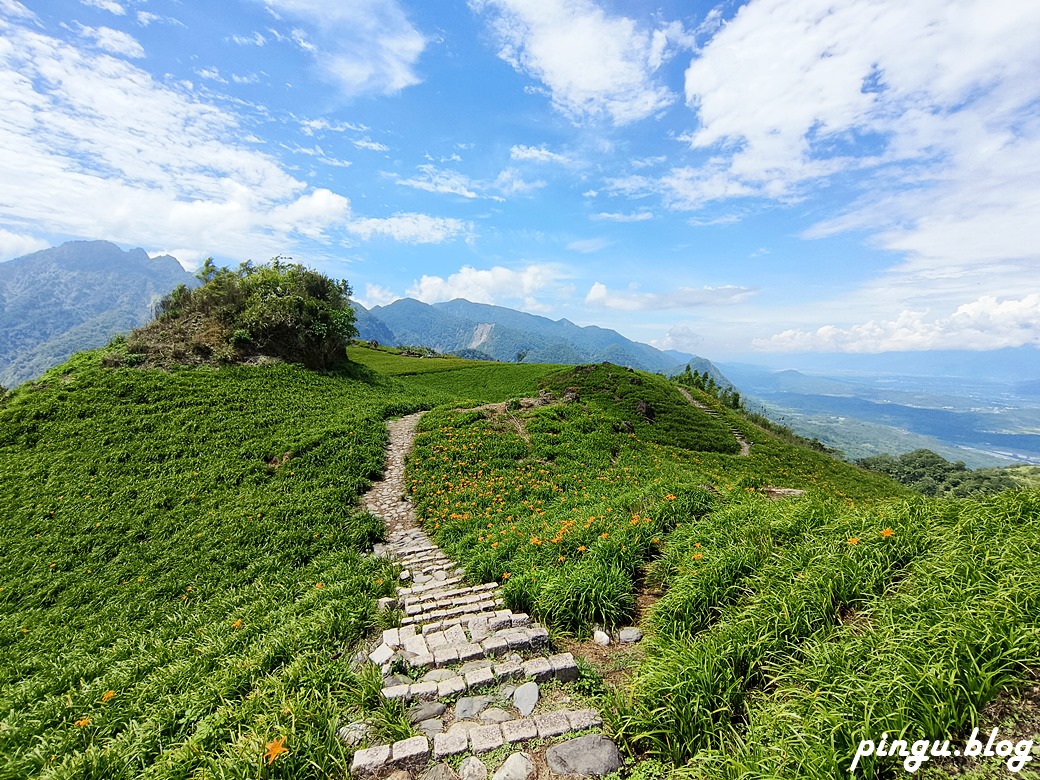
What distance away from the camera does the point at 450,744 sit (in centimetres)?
404

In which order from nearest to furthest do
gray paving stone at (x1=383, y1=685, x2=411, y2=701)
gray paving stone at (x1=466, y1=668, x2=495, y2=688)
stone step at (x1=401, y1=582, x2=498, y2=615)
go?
gray paving stone at (x1=383, y1=685, x2=411, y2=701) → gray paving stone at (x1=466, y1=668, x2=495, y2=688) → stone step at (x1=401, y1=582, x2=498, y2=615)

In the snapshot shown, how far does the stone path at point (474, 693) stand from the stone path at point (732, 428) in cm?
2860

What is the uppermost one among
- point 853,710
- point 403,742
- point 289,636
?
point 853,710

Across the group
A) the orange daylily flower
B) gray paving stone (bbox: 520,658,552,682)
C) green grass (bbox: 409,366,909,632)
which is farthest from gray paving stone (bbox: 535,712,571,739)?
the orange daylily flower

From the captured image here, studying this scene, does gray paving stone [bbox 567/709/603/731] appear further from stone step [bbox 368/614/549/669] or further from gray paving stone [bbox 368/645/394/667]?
gray paving stone [bbox 368/645/394/667]

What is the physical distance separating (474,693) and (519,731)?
2.73 ft

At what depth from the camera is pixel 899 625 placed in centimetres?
411

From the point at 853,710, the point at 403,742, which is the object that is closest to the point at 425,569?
the point at 403,742

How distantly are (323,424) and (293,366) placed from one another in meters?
9.07

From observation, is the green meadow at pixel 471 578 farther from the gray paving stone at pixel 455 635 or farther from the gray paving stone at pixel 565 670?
the gray paving stone at pixel 455 635

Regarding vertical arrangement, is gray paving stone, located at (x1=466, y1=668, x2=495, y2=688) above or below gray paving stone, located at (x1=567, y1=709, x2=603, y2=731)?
below

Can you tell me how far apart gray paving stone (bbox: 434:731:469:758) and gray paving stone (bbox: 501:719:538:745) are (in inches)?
15.2

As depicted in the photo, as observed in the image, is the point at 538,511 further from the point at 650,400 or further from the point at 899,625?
the point at 650,400

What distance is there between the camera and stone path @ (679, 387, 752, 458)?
31.8 m
